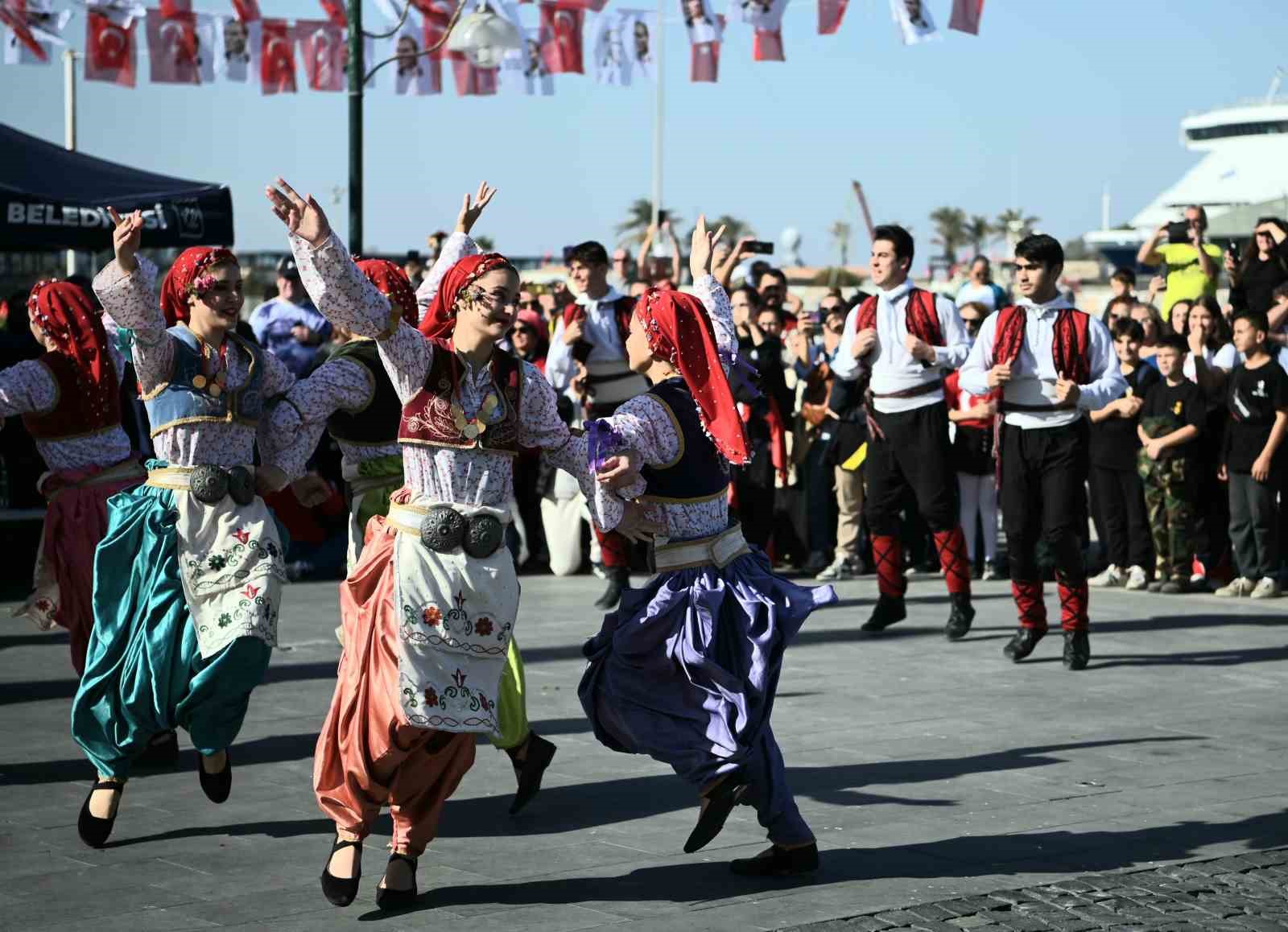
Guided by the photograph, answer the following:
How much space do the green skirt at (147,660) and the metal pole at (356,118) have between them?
26.8 ft

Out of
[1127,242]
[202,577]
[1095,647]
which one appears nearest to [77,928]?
[202,577]

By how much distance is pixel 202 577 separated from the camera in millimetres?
5957

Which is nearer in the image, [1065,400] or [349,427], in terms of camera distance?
[349,427]

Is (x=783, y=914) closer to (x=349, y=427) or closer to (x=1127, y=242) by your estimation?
(x=349, y=427)

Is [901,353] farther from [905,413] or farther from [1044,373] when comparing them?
[1044,373]

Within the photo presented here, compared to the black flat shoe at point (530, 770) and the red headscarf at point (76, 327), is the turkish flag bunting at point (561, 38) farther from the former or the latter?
the black flat shoe at point (530, 770)

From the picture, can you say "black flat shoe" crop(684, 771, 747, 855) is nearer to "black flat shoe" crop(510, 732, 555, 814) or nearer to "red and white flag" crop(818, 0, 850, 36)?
"black flat shoe" crop(510, 732, 555, 814)

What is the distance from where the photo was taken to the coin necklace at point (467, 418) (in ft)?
16.7

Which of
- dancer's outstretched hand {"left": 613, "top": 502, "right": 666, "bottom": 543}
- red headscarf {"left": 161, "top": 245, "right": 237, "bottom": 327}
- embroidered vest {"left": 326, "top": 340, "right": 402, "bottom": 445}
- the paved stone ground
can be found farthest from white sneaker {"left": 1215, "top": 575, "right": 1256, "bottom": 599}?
red headscarf {"left": 161, "top": 245, "right": 237, "bottom": 327}

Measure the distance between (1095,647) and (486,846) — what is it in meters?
4.92

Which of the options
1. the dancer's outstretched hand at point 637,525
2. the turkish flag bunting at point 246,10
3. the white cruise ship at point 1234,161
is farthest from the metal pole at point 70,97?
the white cruise ship at point 1234,161

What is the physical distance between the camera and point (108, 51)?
16.3 meters

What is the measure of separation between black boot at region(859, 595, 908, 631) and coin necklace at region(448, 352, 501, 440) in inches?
209

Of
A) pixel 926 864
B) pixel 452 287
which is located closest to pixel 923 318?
pixel 926 864
